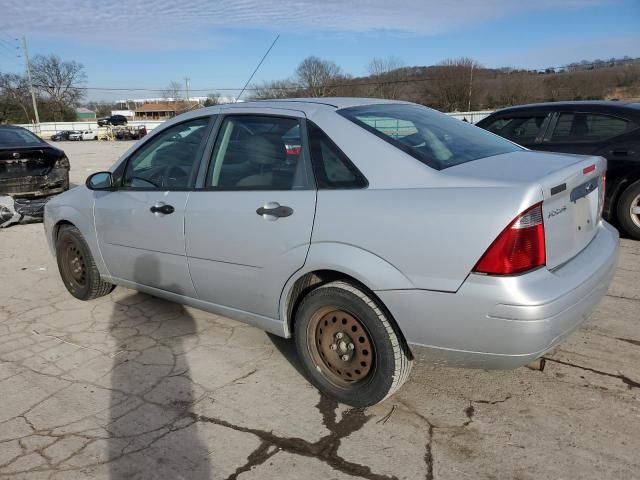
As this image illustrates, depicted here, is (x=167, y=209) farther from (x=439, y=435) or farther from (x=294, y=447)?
(x=439, y=435)

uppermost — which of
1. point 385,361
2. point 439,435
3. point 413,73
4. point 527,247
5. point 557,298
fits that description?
point 413,73

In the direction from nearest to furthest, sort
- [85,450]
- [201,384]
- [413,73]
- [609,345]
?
[85,450] < [201,384] < [609,345] < [413,73]

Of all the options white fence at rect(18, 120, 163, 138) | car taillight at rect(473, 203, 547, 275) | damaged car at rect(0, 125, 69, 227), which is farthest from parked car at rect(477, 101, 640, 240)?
white fence at rect(18, 120, 163, 138)

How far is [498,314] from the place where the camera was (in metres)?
2.24

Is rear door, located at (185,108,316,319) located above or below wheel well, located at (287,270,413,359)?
above

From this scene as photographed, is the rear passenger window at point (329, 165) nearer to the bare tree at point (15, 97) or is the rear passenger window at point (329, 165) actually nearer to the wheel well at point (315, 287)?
the wheel well at point (315, 287)

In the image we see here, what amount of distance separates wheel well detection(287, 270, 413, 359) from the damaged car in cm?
662

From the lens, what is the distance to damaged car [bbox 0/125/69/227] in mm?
7906

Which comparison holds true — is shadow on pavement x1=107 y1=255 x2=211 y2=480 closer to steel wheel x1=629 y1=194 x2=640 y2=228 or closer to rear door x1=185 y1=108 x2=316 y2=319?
rear door x1=185 y1=108 x2=316 y2=319

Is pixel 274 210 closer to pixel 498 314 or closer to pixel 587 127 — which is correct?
pixel 498 314

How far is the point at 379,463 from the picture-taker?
241 cm

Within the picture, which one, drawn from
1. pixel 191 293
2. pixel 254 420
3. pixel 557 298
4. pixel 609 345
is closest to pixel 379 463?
pixel 254 420

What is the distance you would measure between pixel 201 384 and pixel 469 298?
70.8 inches

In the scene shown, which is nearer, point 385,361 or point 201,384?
point 385,361
